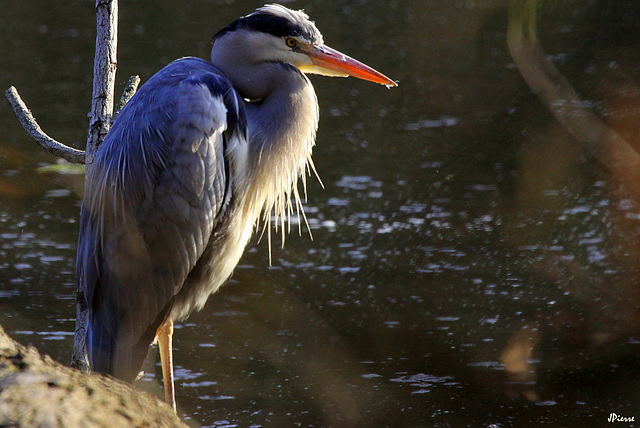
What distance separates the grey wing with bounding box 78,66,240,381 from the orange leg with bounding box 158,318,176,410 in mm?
124

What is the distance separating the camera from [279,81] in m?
2.89

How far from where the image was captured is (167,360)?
9.37 ft

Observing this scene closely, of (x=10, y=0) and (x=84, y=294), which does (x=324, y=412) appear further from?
(x=10, y=0)

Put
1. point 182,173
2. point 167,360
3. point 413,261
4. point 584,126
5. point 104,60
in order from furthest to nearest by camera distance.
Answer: point 584,126 → point 413,261 → point 167,360 → point 104,60 → point 182,173

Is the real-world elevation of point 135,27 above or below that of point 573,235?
above

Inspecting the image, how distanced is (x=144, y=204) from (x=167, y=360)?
0.58 meters

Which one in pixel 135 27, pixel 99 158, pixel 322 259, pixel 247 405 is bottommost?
pixel 247 405

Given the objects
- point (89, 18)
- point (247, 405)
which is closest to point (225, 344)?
point (247, 405)

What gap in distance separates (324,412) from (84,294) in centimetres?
103

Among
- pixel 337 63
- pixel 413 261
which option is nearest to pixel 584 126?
pixel 413 261

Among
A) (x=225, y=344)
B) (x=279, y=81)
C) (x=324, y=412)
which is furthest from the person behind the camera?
(x=225, y=344)

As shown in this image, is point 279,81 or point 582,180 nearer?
point 279,81

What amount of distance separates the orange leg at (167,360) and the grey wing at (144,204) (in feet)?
0.41

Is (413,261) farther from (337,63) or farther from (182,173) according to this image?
(182,173)
